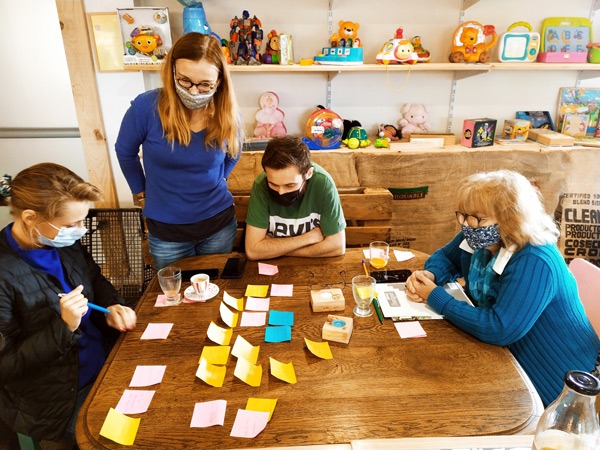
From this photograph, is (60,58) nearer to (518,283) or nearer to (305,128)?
(305,128)

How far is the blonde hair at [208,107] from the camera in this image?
1.57m

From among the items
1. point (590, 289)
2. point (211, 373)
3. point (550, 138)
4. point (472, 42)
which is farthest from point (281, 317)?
point (550, 138)

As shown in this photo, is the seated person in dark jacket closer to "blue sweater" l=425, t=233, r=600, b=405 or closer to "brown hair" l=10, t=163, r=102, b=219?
"brown hair" l=10, t=163, r=102, b=219

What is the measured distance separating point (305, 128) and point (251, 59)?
2.08 ft

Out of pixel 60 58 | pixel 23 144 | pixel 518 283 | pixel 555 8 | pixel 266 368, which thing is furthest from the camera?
pixel 23 144

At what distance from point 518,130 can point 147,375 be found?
2921 millimetres

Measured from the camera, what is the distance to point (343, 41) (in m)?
2.65

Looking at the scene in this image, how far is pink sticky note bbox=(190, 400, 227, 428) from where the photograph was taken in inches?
38.4

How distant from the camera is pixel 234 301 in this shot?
142cm

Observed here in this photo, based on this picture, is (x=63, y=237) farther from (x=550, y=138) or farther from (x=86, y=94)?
(x=550, y=138)

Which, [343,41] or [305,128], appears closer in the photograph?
[343,41]

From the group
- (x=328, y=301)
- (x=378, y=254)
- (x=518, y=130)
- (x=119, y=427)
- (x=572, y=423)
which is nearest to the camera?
(x=572, y=423)

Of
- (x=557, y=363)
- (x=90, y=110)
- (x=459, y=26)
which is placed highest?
(x=459, y=26)

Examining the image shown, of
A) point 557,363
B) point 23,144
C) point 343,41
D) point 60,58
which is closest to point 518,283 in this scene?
point 557,363
